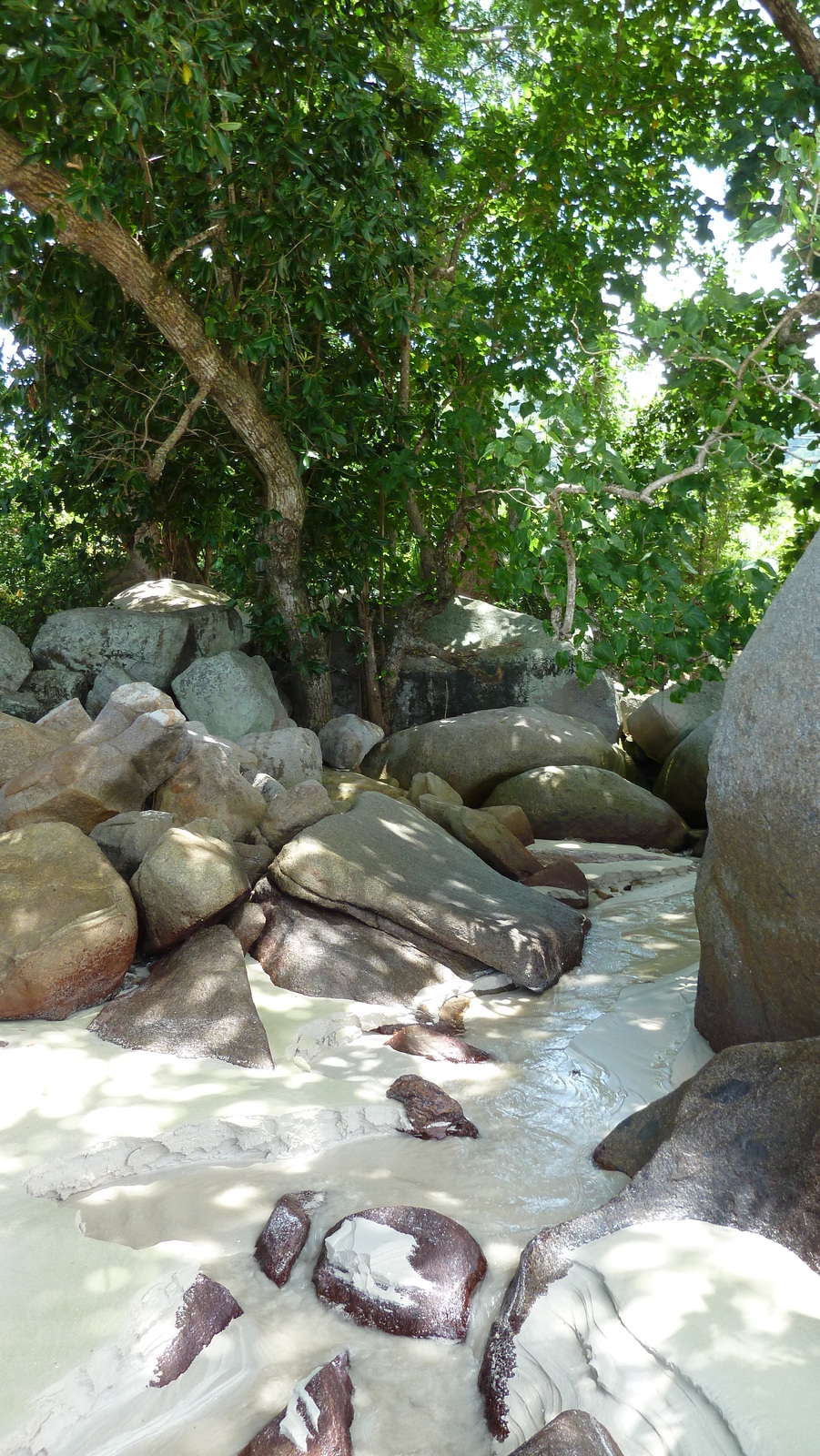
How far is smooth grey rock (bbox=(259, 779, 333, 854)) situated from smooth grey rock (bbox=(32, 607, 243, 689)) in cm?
328

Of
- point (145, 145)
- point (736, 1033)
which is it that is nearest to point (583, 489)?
point (736, 1033)

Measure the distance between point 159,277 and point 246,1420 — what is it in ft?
23.3

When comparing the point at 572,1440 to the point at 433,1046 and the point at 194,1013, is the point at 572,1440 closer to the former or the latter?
the point at 433,1046

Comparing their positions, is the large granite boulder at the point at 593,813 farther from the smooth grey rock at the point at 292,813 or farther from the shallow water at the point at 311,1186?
the shallow water at the point at 311,1186

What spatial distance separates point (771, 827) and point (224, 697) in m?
5.83

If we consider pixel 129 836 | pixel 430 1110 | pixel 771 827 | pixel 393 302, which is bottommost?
pixel 430 1110

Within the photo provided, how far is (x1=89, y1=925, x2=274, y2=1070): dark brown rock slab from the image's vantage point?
3.79 m

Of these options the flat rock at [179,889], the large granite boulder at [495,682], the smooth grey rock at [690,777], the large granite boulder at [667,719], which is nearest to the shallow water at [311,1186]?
the flat rock at [179,889]

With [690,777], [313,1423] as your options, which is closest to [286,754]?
[690,777]

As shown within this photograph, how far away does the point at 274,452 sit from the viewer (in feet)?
26.7

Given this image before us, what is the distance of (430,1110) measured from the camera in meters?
3.31

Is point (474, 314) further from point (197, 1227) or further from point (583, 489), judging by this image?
point (197, 1227)

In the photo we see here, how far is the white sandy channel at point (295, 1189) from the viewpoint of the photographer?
2.04m

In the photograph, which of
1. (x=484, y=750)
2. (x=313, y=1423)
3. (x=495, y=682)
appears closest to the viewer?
(x=313, y=1423)
